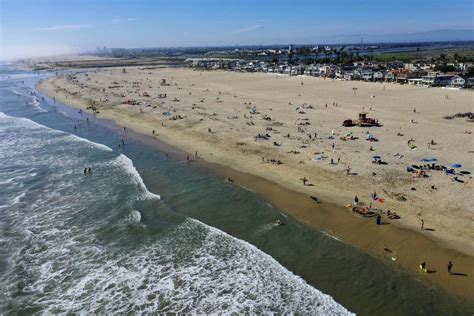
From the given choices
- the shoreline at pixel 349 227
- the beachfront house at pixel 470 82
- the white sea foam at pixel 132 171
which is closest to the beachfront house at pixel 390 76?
the beachfront house at pixel 470 82

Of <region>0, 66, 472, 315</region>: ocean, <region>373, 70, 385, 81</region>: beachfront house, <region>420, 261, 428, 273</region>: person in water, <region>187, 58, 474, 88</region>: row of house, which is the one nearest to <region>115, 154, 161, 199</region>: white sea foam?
<region>0, 66, 472, 315</region>: ocean

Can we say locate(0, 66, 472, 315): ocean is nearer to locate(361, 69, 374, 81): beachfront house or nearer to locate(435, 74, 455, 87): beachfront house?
locate(435, 74, 455, 87): beachfront house

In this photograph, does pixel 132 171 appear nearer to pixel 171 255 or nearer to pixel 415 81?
pixel 171 255

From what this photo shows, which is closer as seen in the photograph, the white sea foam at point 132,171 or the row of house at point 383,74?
the white sea foam at point 132,171

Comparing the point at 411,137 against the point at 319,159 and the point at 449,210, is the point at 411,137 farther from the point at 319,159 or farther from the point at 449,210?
the point at 449,210

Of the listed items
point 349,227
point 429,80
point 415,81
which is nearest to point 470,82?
point 429,80

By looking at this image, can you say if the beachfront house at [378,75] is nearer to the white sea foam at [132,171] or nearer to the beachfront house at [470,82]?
the beachfront house at [470,82]

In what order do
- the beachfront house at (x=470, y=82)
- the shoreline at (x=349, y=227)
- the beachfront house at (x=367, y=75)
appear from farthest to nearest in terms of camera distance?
1. the beachfront house at (x=367, y=75)
2. the beachfront house at (x=470, y=82)
3. the shoreline at (x=349, y=227)
